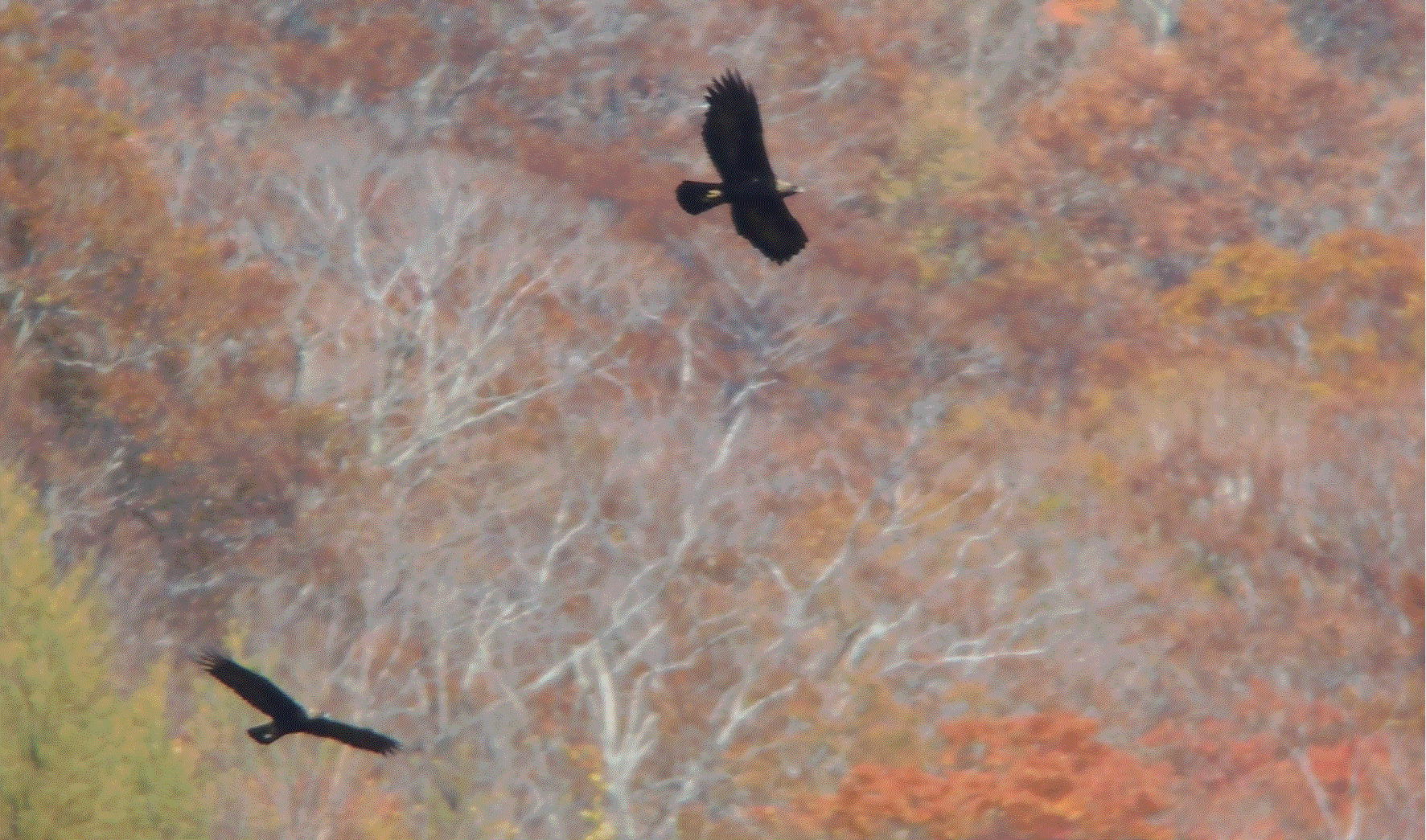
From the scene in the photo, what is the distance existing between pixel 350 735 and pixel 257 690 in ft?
1.23

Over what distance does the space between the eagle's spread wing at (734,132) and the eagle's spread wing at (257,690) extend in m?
2.41

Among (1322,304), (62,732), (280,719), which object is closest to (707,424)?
(1322,304)

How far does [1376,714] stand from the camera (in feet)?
87.8

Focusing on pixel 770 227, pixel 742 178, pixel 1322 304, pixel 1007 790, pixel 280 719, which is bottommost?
pixel 1322 304

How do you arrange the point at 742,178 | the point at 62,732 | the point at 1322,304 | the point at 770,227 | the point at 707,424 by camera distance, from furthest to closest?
the point at 1322,304 < the point at 707,424 < the point at 62,732 < the point at 770,227 < the point at 742,178

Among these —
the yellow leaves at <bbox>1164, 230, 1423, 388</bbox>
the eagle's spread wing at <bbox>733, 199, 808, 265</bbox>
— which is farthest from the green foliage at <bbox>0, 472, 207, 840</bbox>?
the yellow leaves at <bbox>1164, 230, 1423, 388</bbox>

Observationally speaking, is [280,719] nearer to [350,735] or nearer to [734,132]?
[350,735]

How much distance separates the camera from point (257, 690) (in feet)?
26.8

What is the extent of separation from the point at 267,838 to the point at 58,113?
1021 centimetres

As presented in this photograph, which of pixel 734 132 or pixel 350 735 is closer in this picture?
pixel 734 132

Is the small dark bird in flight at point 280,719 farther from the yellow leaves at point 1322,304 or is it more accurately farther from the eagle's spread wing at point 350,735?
the yellow leaves at point 1322,304

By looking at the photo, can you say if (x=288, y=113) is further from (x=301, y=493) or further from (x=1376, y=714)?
(x=1376, y=714)

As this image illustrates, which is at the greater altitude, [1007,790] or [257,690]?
[257,690]

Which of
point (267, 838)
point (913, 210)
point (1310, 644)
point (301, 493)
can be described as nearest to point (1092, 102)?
point (913, 210)
